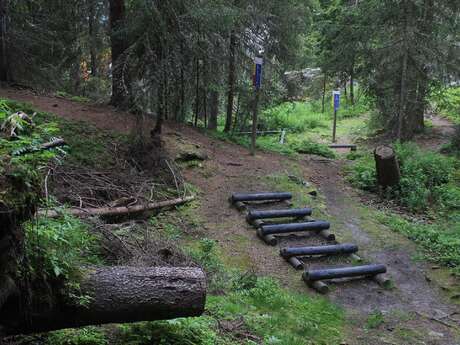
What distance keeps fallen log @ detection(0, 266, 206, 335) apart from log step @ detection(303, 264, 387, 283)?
11.0ft

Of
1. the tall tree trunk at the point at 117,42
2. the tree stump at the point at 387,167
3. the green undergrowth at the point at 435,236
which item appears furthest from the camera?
the tree stump at the point at 387,167

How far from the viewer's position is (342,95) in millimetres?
33688

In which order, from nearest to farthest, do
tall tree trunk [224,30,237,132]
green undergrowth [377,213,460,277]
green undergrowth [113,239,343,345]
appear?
green undergrowth [113,239,343,345] → green undergrowth [377,213,460,277] → tall tree trunk [224,30,237,132]

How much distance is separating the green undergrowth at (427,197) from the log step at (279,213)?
184 cm

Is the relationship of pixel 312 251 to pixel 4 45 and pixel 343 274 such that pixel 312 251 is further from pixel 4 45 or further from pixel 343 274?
pixel 4 45

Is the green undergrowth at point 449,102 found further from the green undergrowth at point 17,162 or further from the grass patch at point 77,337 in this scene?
the green undergrowth at point 17,162

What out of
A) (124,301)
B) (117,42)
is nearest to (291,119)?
(117,42)

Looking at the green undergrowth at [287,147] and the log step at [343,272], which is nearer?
the log step at [343,272]

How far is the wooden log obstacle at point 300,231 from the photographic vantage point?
24.2 feet

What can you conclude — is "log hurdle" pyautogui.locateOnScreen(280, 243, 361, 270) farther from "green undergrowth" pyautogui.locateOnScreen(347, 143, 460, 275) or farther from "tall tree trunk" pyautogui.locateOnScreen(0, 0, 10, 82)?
"tall tree trunk" pyautogui.locateOnScreen(0, 0, 10, 82)

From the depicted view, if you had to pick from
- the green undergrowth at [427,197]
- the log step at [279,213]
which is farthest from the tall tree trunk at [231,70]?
the log step at [279,213]

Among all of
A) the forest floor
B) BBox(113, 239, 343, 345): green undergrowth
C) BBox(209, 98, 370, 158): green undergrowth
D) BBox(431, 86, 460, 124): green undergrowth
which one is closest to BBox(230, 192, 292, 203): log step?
the forest floor

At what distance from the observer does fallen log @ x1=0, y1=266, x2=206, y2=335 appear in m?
3.46

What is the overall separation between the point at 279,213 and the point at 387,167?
3761 millimetres
